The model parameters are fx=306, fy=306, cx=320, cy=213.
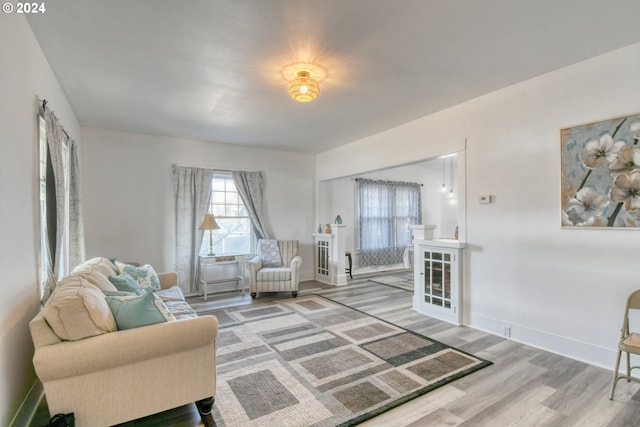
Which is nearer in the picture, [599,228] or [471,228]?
[599,228]

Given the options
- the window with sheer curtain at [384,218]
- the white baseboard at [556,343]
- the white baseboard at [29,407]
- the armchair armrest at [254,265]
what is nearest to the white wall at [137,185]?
the armchair armrest at [254,265]

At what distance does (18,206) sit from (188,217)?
3214 millimetres

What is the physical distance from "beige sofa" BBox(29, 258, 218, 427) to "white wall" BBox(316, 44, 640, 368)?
2.97m

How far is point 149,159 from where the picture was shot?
4.98 m

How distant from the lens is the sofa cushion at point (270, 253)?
5383mm

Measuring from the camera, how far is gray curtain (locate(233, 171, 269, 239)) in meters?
5.66

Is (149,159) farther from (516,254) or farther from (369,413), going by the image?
(516,254)

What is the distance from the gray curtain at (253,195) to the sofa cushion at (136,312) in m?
3.78

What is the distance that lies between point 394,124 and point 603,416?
144 inches

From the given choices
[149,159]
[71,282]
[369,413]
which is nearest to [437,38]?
[369,413]

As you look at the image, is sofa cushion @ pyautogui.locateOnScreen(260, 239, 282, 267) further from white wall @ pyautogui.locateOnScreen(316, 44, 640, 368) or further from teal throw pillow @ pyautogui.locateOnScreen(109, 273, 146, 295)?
white wall @ pyautogui.locateOnScreen(316, 44, 640, 368)

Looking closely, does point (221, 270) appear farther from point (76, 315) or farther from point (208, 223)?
point (76, 315)

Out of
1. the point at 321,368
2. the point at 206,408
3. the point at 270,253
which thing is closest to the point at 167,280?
the point at 270,253

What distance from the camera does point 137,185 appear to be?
16.0 feet
